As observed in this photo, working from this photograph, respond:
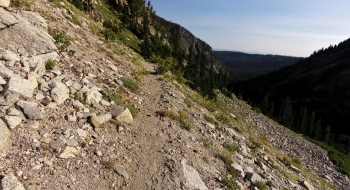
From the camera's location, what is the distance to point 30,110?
851 cm

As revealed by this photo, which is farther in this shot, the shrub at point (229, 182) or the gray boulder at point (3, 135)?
the shrub at point (229, 182)

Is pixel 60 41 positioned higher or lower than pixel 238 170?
higher

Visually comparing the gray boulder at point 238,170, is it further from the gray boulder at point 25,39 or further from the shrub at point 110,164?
the gray boulder at point 25,39

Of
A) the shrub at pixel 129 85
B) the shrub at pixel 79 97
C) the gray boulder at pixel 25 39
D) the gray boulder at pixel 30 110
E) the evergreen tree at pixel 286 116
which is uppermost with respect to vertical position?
the gray boulder at pixel 25 39

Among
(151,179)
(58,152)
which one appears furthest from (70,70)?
(151,179)

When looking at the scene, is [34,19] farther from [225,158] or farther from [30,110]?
[225,158]

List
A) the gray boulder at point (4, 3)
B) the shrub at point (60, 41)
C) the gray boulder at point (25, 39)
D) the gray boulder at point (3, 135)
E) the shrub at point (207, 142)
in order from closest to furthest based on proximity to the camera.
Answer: the gray boulder at point (3, 135) → the gray boulder at point (25, 39) → the gray boulder at point (4, 3) → the shrub at point (207, 142) → the shrub at point (60, 41)

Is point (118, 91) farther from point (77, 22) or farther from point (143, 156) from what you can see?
point (77, 22)

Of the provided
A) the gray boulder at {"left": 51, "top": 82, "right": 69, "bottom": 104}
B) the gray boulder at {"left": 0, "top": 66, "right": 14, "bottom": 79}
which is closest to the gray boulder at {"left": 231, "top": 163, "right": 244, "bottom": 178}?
the gray boulder at {"left": 51, "top": 82, "right": 69, "bottom": 104}

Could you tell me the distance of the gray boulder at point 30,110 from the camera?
840cm

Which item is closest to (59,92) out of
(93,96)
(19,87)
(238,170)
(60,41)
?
(19,87)

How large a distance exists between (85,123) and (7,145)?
9.89 feet

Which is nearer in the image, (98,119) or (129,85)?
(98,119)

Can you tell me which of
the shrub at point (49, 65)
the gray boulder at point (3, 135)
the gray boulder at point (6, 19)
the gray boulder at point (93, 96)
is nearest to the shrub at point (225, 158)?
the gray boulder at point (93, 96)
